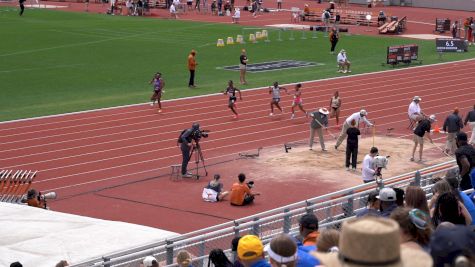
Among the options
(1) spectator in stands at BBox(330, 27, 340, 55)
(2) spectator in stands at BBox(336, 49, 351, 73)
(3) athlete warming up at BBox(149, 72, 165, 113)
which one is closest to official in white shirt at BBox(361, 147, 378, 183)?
(3) athlete warming up at BBox(149, 72, 165, 113)

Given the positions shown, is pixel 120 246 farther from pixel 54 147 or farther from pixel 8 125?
pixel 8 125

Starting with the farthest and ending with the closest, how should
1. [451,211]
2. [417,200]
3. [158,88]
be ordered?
1. [158,88]
2. [451,211]
3. [417,200]

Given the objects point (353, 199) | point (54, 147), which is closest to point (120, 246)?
point (353, 199)

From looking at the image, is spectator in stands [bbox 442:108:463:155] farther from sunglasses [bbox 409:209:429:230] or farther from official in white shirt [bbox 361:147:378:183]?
sunglasses [bbox 409:209:429:230]

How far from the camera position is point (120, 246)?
13352mm

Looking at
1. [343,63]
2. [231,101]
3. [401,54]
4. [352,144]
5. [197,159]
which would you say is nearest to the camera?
[352,144]

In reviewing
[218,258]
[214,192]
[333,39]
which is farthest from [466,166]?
[333,39]

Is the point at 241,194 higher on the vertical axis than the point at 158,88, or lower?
lower

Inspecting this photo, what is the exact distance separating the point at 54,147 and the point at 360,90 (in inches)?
567

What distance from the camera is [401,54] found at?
45188 millimetres

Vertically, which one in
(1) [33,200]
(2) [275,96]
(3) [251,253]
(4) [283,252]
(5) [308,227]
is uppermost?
(4) [283,252]

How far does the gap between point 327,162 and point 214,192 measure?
5160 millimetres

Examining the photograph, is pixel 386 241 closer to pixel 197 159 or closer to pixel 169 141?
pixel 197 159

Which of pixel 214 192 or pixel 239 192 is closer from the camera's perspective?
pixel 239 192
